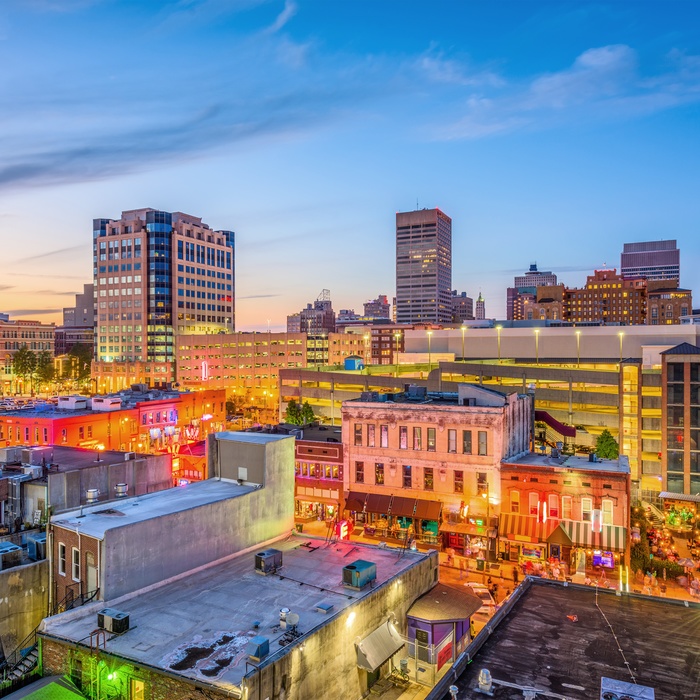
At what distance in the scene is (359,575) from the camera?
82.8 ft

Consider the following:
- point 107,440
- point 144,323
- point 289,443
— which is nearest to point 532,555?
point 289,443

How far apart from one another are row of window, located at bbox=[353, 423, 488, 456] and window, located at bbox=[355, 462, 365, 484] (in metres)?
1.72

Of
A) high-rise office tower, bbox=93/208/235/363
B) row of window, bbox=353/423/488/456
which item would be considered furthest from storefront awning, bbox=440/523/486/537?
high-rise office tower, bbox=93/208/235/363

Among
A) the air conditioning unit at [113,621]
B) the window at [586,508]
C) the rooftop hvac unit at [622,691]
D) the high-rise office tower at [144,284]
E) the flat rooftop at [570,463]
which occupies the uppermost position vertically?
the high-rise office tower at [144,284]

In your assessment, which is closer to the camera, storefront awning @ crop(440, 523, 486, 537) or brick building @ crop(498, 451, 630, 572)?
brick building @ crop(498, 451, 630, 572)

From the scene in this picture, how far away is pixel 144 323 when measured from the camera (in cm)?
17950

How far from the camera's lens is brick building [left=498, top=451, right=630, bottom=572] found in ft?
137

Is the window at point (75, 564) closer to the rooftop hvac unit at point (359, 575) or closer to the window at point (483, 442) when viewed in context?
the rooftop hvac unit at point (359, 575)

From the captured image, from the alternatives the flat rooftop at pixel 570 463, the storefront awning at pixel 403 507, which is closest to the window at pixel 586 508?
the flat rooftop at pixel 570 463

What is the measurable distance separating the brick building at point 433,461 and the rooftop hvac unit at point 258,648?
1139 inches

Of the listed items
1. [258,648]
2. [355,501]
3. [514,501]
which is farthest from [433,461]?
[258,648]

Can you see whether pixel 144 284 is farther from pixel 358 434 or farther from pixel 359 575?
pixel 359 575

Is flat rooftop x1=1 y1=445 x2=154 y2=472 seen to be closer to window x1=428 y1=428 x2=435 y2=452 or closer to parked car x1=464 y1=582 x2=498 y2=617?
window x1=428 y1=428 x2=435 y2=452

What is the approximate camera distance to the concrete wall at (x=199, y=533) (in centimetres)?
2366
